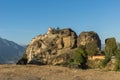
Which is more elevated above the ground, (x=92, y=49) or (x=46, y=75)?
(x=92, y=49)

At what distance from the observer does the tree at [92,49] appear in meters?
177

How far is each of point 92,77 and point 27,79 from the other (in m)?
13.0

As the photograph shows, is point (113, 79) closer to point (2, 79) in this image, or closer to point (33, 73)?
point (33, 73)

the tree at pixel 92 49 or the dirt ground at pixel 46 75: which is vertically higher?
the tree at pixel 92 49

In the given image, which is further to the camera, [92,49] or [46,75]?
[92,49]

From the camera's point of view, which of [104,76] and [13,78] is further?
[104,76]

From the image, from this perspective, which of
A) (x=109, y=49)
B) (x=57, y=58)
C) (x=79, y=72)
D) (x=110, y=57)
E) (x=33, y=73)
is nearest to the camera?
(x=33, y=73)

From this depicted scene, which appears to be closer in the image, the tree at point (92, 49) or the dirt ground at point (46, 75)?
the dirt ground at point (46, 75)

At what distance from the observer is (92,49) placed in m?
182

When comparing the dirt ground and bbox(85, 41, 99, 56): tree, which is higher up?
bbox(85, 41, 99, 56): tree

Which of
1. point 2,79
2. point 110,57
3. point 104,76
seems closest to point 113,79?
point 104,76

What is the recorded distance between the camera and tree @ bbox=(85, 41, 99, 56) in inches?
6971

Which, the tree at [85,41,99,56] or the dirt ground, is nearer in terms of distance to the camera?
the dirt ground

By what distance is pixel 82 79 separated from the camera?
56.1m
